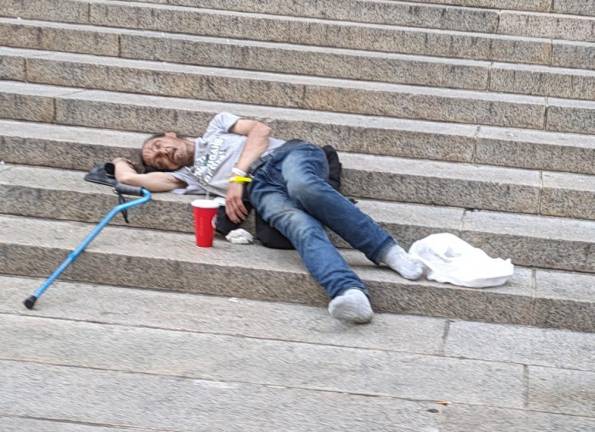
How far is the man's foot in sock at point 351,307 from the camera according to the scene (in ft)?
16.5

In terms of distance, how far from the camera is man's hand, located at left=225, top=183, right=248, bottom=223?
5734 mm

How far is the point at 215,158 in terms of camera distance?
592 centimetres

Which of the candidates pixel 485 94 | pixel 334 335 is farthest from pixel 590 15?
pixel 334 335

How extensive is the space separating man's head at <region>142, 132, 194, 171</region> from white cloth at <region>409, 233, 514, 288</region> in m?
1.44

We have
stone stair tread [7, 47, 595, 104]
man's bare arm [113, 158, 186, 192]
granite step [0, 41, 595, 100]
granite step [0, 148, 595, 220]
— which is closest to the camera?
man's bare arm [113, 158, 186, 192]

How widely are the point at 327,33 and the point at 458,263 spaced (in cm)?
330

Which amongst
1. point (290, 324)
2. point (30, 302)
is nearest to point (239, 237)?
point (290, 324)

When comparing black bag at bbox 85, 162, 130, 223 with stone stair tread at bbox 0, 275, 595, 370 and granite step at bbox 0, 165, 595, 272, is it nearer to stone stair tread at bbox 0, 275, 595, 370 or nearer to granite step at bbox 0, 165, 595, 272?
granite step at bbox 0, 165, 595, 272

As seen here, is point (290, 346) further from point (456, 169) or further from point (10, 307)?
point (456, 169)

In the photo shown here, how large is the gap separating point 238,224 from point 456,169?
5.01 ft

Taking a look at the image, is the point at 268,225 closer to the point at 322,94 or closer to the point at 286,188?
the point at 286,188

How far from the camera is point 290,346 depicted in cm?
491

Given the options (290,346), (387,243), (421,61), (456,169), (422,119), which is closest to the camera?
(290,346)

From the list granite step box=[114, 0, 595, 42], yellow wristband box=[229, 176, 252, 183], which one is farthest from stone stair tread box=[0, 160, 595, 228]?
granite step box=[114, 0, 595, 42]
